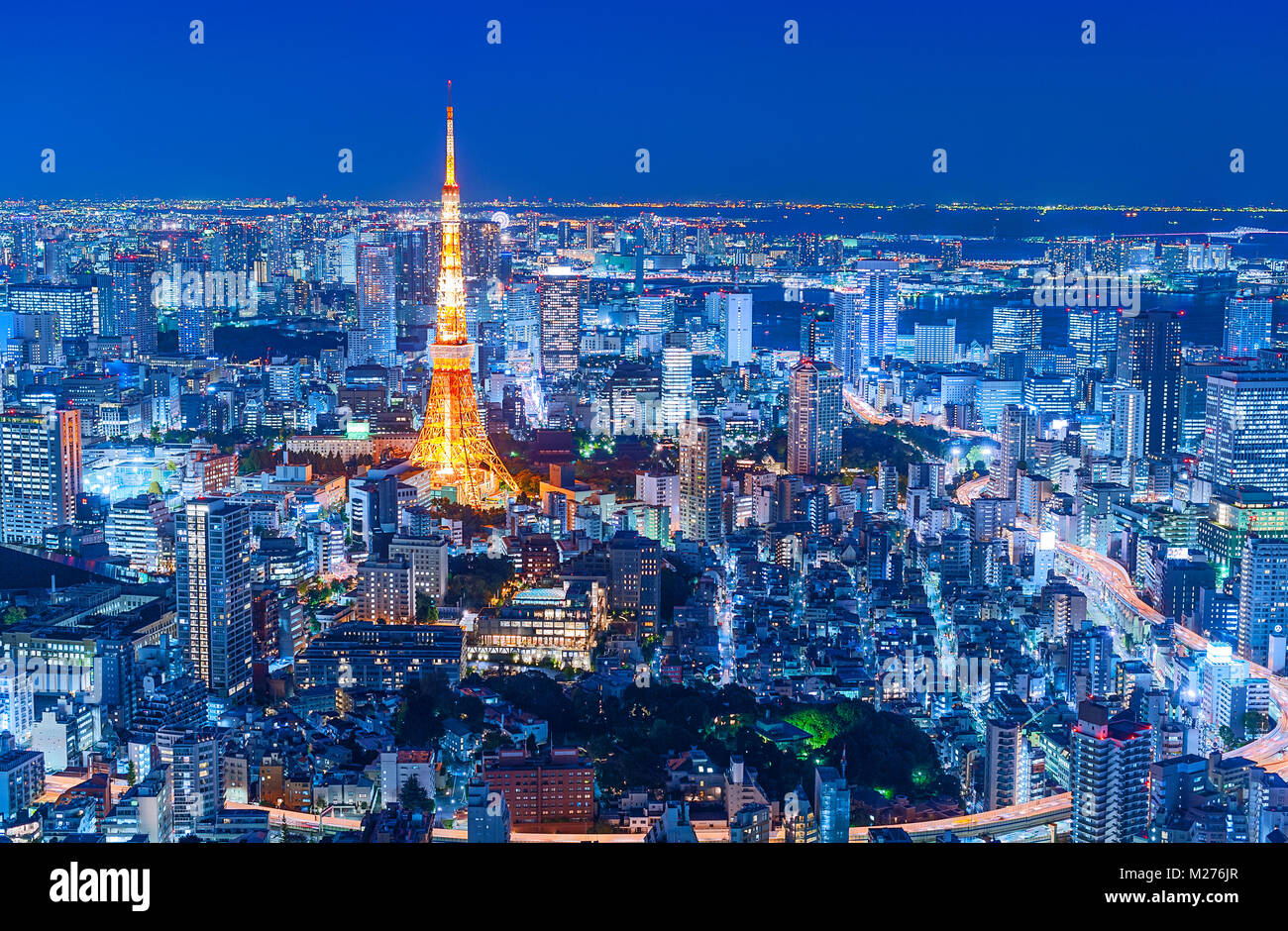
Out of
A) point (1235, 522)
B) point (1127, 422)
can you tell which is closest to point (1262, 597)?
point (1235, 522)

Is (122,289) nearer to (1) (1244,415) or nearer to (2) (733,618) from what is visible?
(2) (733,618)

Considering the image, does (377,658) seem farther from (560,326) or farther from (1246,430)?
(560,326)

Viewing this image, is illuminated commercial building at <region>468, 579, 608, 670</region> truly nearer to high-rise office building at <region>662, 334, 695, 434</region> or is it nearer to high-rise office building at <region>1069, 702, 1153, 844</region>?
high-rise office building at <region>1069, 702, 1153, 844</region>

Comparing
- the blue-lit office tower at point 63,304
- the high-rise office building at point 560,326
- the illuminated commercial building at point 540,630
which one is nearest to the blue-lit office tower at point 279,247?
the blue-lit office tower at point 63,304

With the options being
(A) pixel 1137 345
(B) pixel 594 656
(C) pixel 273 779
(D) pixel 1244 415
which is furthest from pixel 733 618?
(A) pixel 1137 345

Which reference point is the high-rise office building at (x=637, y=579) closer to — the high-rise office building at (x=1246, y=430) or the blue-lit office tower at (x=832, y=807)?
the blue-lit office tower at (x=832, y=807)

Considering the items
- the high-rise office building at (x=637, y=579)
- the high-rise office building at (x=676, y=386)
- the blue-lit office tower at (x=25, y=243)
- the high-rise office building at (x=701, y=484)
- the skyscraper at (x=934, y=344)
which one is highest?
the blue-lit office tower at (x=25, y=243)
